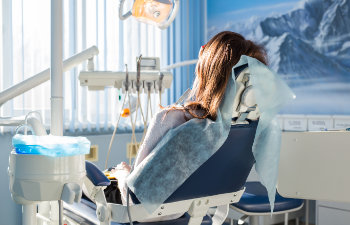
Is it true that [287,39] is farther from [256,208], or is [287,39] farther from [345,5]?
[256,208]

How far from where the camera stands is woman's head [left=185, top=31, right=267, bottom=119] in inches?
50.5

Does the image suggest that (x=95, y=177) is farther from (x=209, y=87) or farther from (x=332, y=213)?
(x=332, y=213)

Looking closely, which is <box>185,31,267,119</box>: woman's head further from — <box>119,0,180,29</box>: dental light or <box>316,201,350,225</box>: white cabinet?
<box>316,201,350,225</box>: white cabinet

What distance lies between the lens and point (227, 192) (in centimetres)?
137

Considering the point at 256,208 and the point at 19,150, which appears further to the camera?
the point at 256,208

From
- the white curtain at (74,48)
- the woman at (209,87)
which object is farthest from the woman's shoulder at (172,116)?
the white curtain at (74,48)

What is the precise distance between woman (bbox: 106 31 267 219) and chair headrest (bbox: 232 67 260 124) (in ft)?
0.18

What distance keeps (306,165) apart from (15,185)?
81 cm

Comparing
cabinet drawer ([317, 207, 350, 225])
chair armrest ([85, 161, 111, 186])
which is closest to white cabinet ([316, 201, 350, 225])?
cabinet drawer ([317, 207, 350, 225])

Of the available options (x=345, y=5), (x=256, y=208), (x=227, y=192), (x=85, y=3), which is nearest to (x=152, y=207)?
(x=227, y=192)

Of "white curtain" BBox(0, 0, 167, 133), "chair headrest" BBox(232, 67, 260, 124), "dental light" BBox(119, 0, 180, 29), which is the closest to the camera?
"chair headrest" BBox(232, 67, 260, 124)

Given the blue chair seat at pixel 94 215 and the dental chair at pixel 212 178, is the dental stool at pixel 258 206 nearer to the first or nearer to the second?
the blue chair seat at pixel 94 215

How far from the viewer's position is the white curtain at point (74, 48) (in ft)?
8.53

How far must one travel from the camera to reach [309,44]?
10.3 feet
